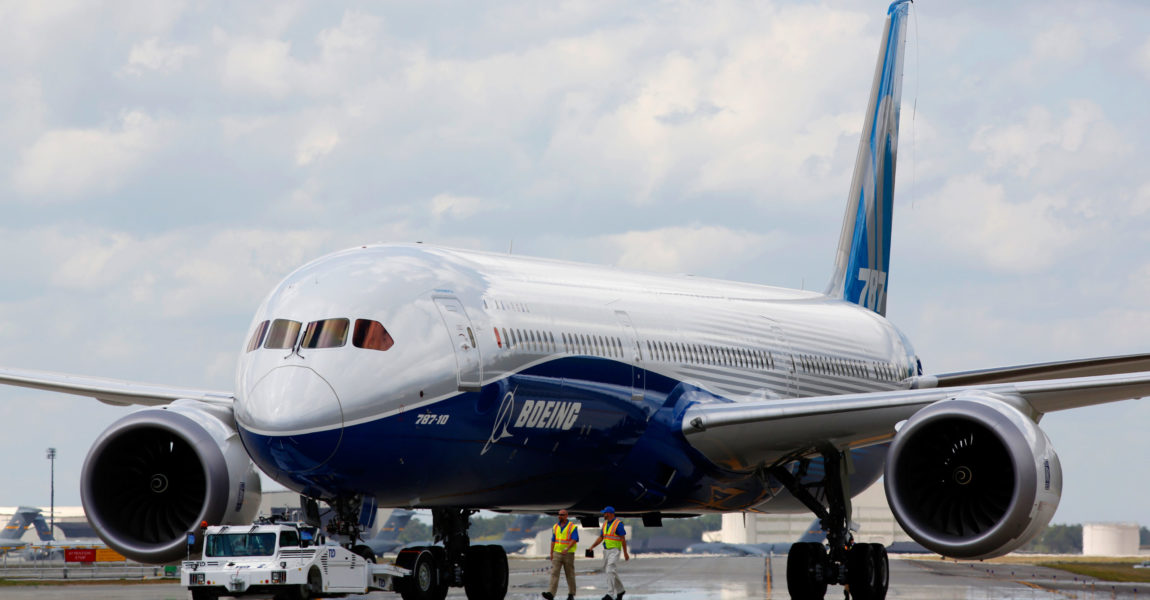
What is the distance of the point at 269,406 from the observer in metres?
14.4

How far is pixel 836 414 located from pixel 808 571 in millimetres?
3171

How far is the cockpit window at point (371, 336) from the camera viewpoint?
14984 millimetres

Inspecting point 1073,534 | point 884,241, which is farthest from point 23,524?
point 1073,534

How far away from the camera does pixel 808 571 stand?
68.1 feet

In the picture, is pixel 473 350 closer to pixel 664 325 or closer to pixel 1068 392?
pixel 664 325

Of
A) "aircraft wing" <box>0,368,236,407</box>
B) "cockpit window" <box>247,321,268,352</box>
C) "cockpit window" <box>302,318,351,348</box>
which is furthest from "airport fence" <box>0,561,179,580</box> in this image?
"cockpit window" <box>302,318,351,348</box>

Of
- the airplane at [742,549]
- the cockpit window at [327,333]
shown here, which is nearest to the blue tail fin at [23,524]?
the airplane at [742,549]

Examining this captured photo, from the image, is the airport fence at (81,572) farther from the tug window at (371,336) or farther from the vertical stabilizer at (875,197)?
the tug window at (371,336)

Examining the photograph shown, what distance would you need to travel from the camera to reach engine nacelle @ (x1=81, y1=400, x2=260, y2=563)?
16500 mm

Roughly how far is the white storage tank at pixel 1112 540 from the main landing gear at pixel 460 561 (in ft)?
361

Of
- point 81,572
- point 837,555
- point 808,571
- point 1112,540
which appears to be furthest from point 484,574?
point 1112,540

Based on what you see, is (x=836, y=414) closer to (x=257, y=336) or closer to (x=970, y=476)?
(x=970, y=476)

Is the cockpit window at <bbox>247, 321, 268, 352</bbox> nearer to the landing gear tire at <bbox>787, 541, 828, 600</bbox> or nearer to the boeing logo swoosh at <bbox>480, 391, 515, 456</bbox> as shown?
the boeing logo swoosh at <bbox>480, 391, 515, 456</bbox>

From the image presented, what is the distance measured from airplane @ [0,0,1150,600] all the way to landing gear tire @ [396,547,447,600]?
35mm
